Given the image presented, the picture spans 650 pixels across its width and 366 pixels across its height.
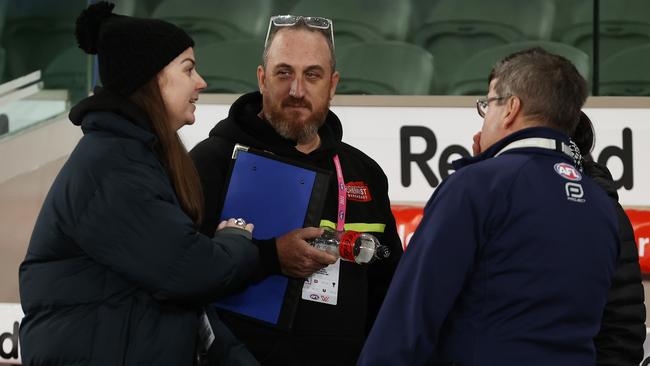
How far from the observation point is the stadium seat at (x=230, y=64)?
3969 millimetres

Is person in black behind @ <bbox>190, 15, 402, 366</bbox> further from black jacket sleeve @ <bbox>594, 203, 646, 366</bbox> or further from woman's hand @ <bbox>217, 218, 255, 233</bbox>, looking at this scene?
black jacket sleeve @ <bbox>594, 203, 646, 366</bbox>

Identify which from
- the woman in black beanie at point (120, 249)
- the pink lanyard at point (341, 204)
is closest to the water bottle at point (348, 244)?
the pink lanyard at point (341, 204)

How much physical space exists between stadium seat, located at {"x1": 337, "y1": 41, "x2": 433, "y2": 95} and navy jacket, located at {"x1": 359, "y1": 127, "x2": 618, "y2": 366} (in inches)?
88.1

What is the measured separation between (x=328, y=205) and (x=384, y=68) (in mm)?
1846

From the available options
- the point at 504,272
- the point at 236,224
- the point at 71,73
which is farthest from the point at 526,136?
the point at 71,73

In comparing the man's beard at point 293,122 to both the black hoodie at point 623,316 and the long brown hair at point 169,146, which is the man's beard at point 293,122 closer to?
the long brown hair at point 169,146

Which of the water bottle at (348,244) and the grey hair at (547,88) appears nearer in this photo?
the grey hair at (547,88)

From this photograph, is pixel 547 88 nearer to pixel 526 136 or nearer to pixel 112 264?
pixel 526 136

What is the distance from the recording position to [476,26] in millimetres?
4172

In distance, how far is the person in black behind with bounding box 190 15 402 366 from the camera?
2135mm

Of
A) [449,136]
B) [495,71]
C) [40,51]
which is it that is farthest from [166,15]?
[495,71]

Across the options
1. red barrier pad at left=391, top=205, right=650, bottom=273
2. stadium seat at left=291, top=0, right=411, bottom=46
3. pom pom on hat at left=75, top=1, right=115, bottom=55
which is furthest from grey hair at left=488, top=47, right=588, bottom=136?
stadium seat at left=291, top=0, right=411, bottom=46

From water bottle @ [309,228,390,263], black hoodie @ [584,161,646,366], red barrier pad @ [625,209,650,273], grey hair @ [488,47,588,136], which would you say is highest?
grey hair @ [488,47,588,136]

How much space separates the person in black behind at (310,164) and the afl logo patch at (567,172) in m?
0.52
